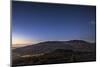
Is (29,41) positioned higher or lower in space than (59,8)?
lower

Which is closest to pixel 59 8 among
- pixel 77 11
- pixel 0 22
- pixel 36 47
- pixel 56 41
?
pixel 77 11

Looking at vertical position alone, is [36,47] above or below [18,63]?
above

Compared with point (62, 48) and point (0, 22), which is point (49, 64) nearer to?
point (62, 48)

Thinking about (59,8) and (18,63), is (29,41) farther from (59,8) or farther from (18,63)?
(59,8)

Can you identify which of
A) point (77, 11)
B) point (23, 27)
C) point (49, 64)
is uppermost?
point (77, 11)

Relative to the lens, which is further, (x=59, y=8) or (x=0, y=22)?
(x=59, y=8)

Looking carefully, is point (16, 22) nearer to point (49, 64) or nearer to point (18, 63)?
point (18, 63)

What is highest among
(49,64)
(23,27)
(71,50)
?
(23,27)

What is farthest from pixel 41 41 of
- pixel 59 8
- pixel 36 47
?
pixel 59 8

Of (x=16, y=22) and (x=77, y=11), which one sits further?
(x=77, y=11)
